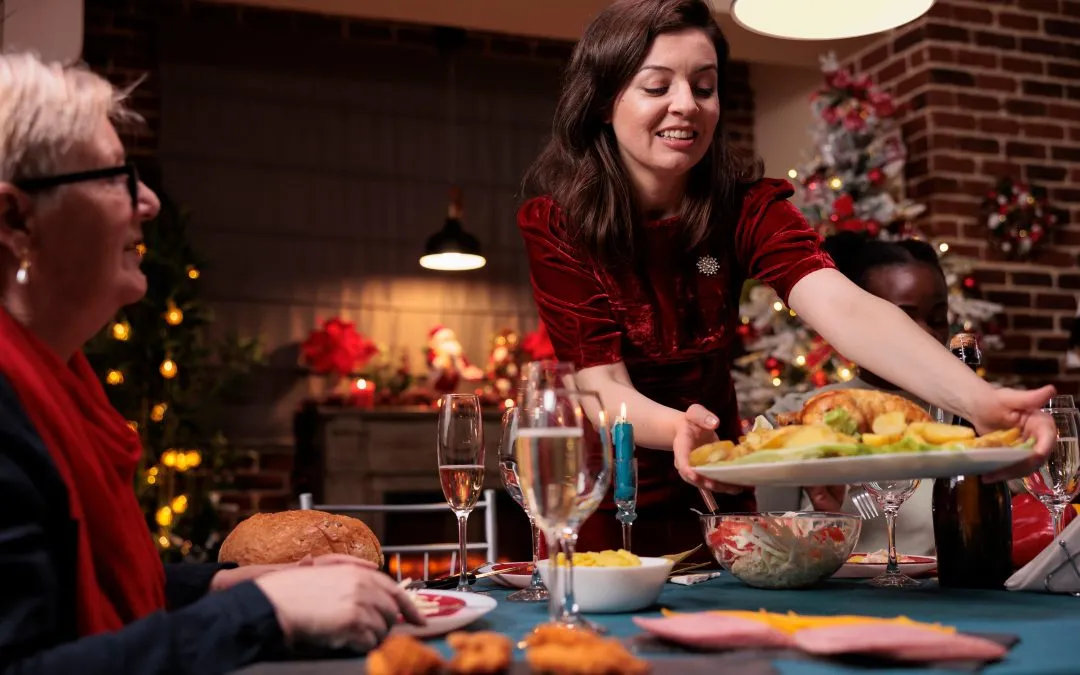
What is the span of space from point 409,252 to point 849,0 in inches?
153

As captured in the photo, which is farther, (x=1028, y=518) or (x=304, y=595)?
(x=1028, y=518)

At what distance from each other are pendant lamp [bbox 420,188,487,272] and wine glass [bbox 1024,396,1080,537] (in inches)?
155

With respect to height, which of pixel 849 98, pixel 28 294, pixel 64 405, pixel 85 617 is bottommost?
pixel 85 617

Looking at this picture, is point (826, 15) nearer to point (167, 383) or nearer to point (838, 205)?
point (838, 205)

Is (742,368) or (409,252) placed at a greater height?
(409,252)

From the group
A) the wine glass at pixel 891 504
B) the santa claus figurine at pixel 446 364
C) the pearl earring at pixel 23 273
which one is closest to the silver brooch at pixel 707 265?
the wine glass at pixel 891 504

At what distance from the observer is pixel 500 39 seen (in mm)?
6027

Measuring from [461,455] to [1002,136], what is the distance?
3.96 m

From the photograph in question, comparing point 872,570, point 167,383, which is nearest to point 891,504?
point 872,570

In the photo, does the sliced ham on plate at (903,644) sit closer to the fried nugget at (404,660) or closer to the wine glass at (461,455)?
the fried nugget at (404,660)

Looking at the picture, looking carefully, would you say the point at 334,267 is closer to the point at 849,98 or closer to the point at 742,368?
the point at 742,368

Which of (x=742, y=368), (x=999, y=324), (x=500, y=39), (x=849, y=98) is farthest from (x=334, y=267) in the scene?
(x=999, y=324)

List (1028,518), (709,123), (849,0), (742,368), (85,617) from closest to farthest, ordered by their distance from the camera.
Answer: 1. (85,617)
2. (1028,518)
3. (709,123)
4. (849,0)
5. (742,368)

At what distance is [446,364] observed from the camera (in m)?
5.55
